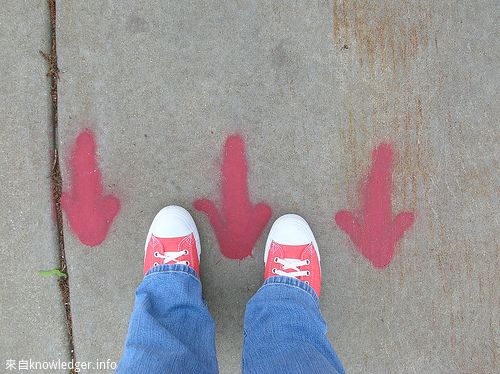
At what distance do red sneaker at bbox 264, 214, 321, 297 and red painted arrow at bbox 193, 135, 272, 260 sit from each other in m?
0.09

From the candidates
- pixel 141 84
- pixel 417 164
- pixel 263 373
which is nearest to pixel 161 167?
pixel 141 84

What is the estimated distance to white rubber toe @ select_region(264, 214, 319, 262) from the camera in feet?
5.88

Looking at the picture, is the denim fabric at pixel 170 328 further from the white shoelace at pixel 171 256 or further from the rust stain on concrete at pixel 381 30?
the rust stain on concrete at pixel 381 30

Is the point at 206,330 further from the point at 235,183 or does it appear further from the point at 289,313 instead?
the point at 235,183

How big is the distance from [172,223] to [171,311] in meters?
0.38

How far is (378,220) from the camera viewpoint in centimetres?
186

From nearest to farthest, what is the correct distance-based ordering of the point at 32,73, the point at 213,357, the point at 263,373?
the point at 263,373, the point at 213,357, the point at 32,73

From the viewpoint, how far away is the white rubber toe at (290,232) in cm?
179

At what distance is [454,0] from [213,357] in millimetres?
1874

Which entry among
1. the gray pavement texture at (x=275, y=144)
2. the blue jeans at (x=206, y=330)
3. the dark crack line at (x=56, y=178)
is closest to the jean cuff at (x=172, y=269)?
the blue jeans at (x=206, y=330)

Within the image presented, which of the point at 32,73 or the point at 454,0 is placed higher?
the point at 454,0

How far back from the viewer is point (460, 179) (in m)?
1.85

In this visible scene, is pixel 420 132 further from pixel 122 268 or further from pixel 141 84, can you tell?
pixel 122 268

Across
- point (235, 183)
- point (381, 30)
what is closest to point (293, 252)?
point (235, 183)
